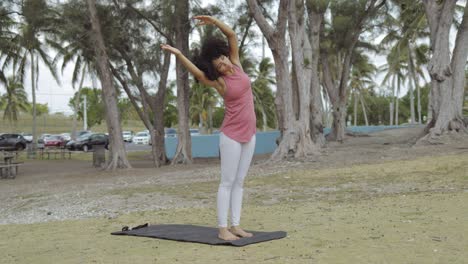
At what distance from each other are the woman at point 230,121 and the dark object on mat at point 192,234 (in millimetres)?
147

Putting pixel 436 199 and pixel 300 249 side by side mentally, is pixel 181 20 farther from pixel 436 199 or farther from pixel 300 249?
pixel 300 249

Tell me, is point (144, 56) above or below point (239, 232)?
above

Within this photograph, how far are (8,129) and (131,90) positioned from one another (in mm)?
53489

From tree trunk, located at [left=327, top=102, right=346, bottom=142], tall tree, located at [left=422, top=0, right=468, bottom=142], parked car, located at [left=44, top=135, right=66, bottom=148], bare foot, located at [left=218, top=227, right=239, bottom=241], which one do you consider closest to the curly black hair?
bare foot, located at [left=218, top=227, right=239, bottom=241]

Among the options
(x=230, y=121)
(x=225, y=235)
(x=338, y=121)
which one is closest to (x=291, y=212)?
(x=225, y=235)

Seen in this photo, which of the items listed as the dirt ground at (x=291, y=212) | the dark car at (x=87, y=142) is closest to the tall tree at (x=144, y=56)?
the dirt ground at (x=291, y=212)

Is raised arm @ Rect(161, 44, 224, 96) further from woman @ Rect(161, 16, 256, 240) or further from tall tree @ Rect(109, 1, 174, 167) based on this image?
tall tree @ Rect(109, 1, 174, 167)

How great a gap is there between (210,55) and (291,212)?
3.21 metres

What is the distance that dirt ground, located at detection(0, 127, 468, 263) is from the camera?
5.37 meters

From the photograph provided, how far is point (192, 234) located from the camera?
6488mm

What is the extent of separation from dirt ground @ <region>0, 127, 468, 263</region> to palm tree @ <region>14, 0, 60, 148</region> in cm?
859

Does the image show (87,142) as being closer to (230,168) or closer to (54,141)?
(54,141)

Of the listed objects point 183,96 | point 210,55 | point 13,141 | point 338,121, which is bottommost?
point 13,141

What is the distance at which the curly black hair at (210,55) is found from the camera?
20.3 ft
